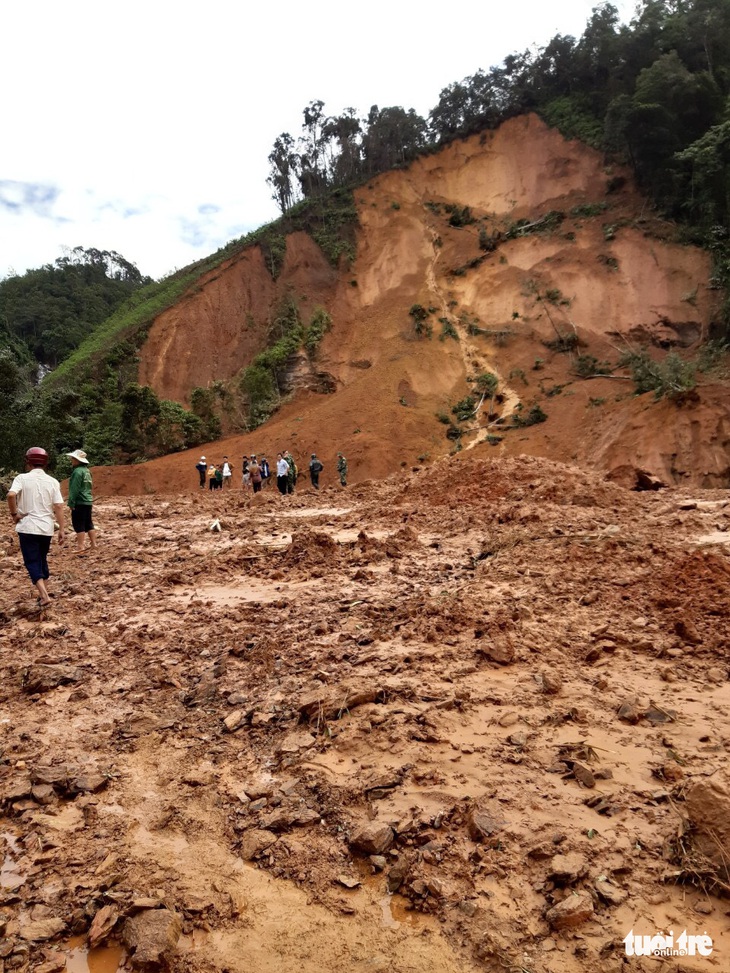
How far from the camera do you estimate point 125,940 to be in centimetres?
205

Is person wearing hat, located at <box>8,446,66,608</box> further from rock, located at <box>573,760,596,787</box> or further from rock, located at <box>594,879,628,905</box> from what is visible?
rock, located at <box>594,879,628,905</box>

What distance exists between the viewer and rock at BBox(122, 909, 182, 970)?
1968 millimetres

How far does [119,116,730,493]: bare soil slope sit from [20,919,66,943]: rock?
601 inches

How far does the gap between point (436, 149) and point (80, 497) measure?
3327cm

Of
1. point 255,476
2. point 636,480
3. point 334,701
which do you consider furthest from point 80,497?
point 636,480

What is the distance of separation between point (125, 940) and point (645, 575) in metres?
4.36

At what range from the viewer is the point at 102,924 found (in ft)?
6.88

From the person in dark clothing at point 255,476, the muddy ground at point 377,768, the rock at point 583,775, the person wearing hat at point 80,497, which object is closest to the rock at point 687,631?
the muddy ground at point 377,768

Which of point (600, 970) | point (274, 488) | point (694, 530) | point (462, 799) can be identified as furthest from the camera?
point (274, 488)

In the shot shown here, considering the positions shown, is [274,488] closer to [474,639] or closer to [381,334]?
[381,334]

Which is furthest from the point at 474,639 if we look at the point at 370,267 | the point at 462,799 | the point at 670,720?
the point at 370,267

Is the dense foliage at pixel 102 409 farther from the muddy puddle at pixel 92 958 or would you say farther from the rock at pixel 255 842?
the muddy puddle at pixel 92 958

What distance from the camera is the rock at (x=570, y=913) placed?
2033 mm

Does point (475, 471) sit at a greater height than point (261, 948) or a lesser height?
greater
